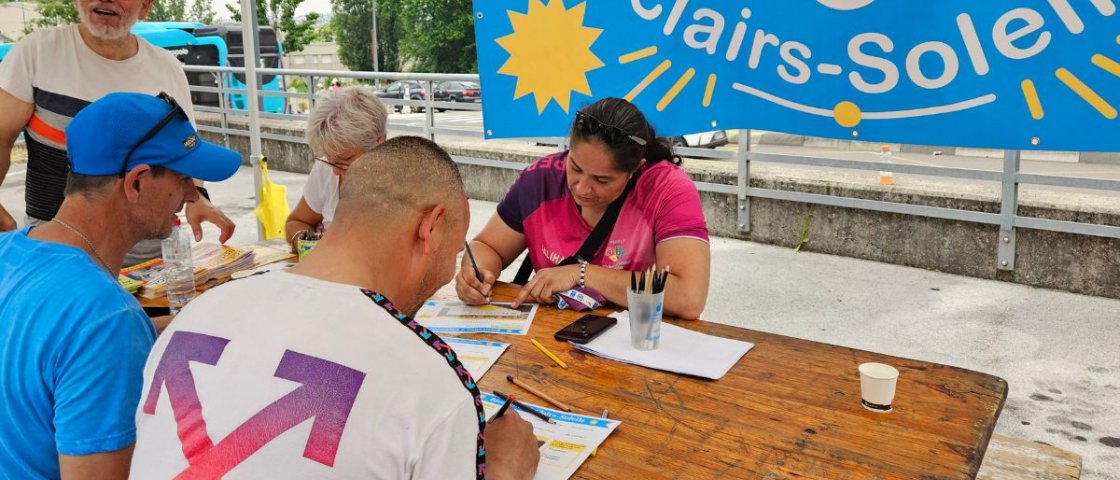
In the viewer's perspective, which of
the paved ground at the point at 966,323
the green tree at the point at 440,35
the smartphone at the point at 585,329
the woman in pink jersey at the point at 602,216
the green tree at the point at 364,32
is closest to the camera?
the smartphone at the point at 585,329

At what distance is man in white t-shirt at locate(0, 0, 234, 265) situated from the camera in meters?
2.89

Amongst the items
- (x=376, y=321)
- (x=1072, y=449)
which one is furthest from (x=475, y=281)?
(x=1072, y=449)

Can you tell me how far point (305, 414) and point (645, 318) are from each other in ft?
3.74

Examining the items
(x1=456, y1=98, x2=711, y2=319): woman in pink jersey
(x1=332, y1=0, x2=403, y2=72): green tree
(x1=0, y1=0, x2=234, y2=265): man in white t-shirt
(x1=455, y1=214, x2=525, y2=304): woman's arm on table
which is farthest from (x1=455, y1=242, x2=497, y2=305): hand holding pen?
(x1=332, y1=0, x2=403, y2=72): green tree

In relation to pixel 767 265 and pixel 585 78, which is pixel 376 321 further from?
pixel 767 265

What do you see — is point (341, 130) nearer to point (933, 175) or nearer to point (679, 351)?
point (679, 351)

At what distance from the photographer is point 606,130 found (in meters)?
2.48

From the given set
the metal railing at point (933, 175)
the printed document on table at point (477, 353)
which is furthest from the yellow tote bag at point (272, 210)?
the printed document on table at point (477, 353)

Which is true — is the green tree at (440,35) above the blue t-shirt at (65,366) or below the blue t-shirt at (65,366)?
above

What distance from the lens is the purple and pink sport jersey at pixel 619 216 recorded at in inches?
101

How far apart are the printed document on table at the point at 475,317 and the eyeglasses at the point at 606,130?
1.73 feet

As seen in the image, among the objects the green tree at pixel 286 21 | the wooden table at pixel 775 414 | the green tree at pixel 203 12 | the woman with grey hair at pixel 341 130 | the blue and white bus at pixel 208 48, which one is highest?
the green tree at pixel 203 12

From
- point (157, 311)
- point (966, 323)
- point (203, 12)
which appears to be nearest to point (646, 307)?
point (157, 311)

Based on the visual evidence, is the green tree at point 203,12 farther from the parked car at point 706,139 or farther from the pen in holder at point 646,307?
the pen in holder at point 646,307
